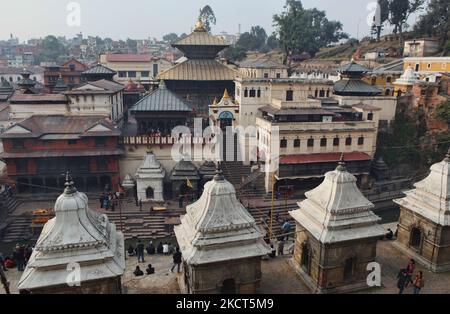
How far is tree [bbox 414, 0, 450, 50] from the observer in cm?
5897

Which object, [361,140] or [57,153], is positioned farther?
[361,140]

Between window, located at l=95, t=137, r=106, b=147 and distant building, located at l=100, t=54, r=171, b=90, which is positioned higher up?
distant building, located at l=100, t=54, r=171, b=90

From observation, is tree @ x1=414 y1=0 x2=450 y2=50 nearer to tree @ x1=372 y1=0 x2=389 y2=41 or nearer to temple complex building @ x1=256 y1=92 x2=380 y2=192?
tree @ x1=372 y1=0 x2=389 y2=41

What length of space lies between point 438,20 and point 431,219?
56452 mm

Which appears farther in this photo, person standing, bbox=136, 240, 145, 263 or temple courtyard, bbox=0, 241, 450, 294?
person standing, bbox=136, 240, 145, 263

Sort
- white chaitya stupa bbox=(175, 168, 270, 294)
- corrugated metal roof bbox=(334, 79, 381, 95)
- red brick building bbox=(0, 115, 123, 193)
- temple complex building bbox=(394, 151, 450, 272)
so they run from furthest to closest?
1. corrugated metal roof bbox=(334, 79, 381, 95)
2. red brick building bbox=(0, 115, 123, 193)
3. temple complex building bbox=(394, 151, 450, 272)
4. white chaitya stupa bbox=(175, 168, 270, 294)

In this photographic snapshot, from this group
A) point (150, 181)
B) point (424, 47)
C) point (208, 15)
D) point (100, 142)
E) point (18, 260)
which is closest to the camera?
point (18, 260)

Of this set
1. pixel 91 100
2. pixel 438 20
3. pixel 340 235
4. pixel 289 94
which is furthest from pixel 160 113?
pixel 438 20

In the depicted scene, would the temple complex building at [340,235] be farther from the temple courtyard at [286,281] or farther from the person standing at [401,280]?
the person standing at [401,280]

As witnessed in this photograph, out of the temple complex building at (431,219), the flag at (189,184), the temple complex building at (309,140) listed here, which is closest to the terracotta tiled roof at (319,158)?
the temple complex building at (309,140)

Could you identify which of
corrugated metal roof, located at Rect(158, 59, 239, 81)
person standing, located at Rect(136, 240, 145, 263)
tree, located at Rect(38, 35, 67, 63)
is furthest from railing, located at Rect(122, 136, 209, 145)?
tree, located at Rect(38, 35, 67, 63)

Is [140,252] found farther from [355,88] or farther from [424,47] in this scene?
[424,47]

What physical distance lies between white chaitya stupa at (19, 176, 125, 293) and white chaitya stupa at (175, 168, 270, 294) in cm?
262

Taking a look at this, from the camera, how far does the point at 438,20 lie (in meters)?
60.8
